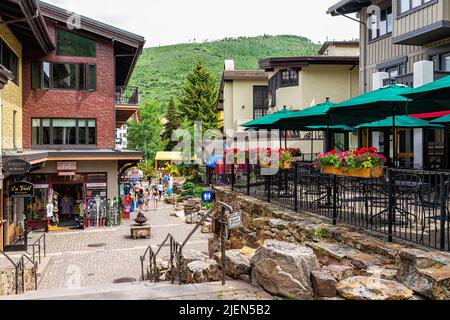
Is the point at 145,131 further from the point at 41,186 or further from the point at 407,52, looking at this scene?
the point at 407,52

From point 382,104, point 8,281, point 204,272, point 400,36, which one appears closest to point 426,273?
point 204,272

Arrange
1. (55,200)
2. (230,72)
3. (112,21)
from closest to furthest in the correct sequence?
(55,200)
(112,21)
(230,72)

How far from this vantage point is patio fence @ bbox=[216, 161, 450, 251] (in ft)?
21.8

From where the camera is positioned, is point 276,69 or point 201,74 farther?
point 201,74

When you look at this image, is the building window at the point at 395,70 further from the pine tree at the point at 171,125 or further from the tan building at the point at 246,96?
the pine tree at the point at 171,125

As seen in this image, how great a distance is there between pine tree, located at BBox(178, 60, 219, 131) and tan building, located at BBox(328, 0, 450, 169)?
41.0 metres

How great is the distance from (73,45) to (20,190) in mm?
12377

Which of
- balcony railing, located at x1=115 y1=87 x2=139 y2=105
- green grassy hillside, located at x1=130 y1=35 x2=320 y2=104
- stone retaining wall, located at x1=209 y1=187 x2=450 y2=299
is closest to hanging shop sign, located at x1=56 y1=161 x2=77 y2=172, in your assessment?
balcony railing, located at x1=115 y1=87 x2=139 y2=105

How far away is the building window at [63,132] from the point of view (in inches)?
1016

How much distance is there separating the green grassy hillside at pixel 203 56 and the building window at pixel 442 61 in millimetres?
122642

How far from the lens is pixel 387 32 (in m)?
19.1
